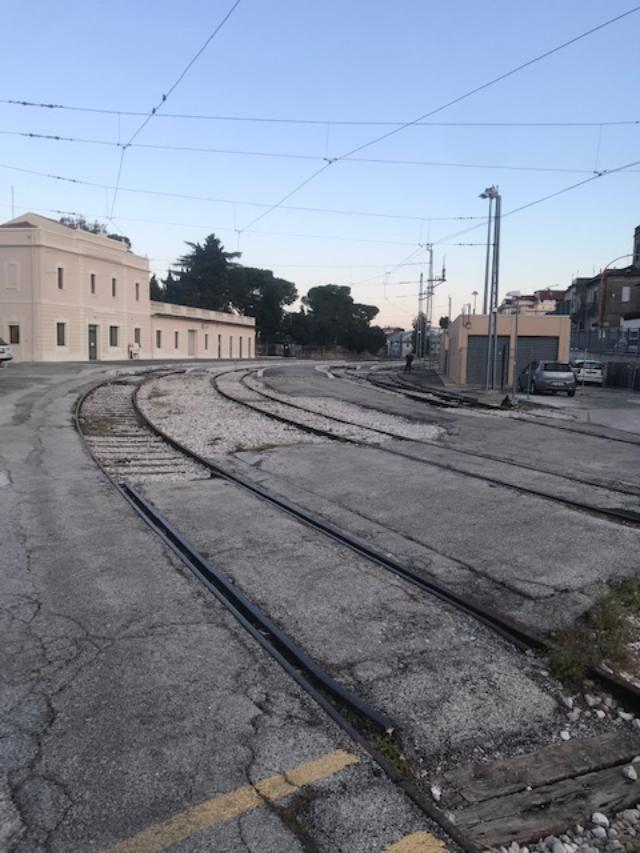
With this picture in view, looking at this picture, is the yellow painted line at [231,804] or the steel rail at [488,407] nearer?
the yellow painted line at [231,804]

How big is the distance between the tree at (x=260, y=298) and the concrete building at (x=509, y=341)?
227 feet

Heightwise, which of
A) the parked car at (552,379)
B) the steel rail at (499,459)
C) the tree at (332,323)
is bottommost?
the steel rail at (499,459)

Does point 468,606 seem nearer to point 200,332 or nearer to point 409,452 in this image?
point 409,452

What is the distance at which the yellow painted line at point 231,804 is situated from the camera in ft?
9.28

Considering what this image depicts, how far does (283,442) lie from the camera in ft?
47.8

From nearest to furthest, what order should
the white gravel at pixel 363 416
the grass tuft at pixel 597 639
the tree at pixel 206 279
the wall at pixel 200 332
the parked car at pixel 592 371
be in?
the grass tuft at pixel 597 639 → the white gravel at pixel 363 416 → the parked car at pixel 592 371 → the wall at pixel 200 332 → the tree at pixel 206 279

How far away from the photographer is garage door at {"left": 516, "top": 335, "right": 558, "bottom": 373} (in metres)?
41.0

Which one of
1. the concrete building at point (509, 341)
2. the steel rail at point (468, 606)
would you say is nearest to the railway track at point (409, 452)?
the steel rail at point (468, 606)

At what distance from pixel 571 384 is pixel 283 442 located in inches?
870

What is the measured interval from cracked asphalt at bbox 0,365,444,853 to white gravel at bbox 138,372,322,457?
731cm

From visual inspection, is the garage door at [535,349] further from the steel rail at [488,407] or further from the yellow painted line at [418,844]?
the yellow painted line at [418,844]

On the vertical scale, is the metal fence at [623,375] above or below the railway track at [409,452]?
above

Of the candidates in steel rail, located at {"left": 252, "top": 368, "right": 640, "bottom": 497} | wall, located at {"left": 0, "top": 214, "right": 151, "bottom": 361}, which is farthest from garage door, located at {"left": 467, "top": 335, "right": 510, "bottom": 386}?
wall, located at {"left": 0, "top": 214, "right": 151, "bottom": 361}

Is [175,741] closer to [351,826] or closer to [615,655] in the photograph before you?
[351,826]
